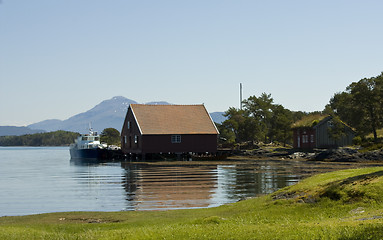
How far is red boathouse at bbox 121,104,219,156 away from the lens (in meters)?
82.6

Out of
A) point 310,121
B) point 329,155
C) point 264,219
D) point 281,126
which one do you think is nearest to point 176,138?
point 310,121

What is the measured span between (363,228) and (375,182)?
23.6ft

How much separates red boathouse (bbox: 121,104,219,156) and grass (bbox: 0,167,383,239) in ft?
195

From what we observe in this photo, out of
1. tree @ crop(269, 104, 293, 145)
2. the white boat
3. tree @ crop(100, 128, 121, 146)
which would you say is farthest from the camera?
tree @ crop(100, 128, 121, 146)

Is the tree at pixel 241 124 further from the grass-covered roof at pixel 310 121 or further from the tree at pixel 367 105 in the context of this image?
the tree at pixel 367 105

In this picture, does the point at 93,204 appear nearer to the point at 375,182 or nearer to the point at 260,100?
the point at 375,182

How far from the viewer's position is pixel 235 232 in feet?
45.5

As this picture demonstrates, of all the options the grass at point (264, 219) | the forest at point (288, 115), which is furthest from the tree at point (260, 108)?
the grass at point (264, 219)

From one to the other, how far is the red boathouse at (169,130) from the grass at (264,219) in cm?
5948

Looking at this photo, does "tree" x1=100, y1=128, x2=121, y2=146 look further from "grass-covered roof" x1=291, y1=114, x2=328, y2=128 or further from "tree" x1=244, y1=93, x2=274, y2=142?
"grass-covered roof" x1=291, y1=114, x2=328, y2=128

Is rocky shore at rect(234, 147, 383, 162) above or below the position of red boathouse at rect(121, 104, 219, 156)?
below

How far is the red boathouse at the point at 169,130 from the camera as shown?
82.6 meters

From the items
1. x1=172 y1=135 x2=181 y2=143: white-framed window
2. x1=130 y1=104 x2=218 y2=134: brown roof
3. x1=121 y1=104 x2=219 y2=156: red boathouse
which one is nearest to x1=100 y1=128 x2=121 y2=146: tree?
x1=130 y1=104 x2=218 y2=134: brown roof

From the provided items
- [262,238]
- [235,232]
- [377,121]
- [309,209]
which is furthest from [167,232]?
[377,121]
